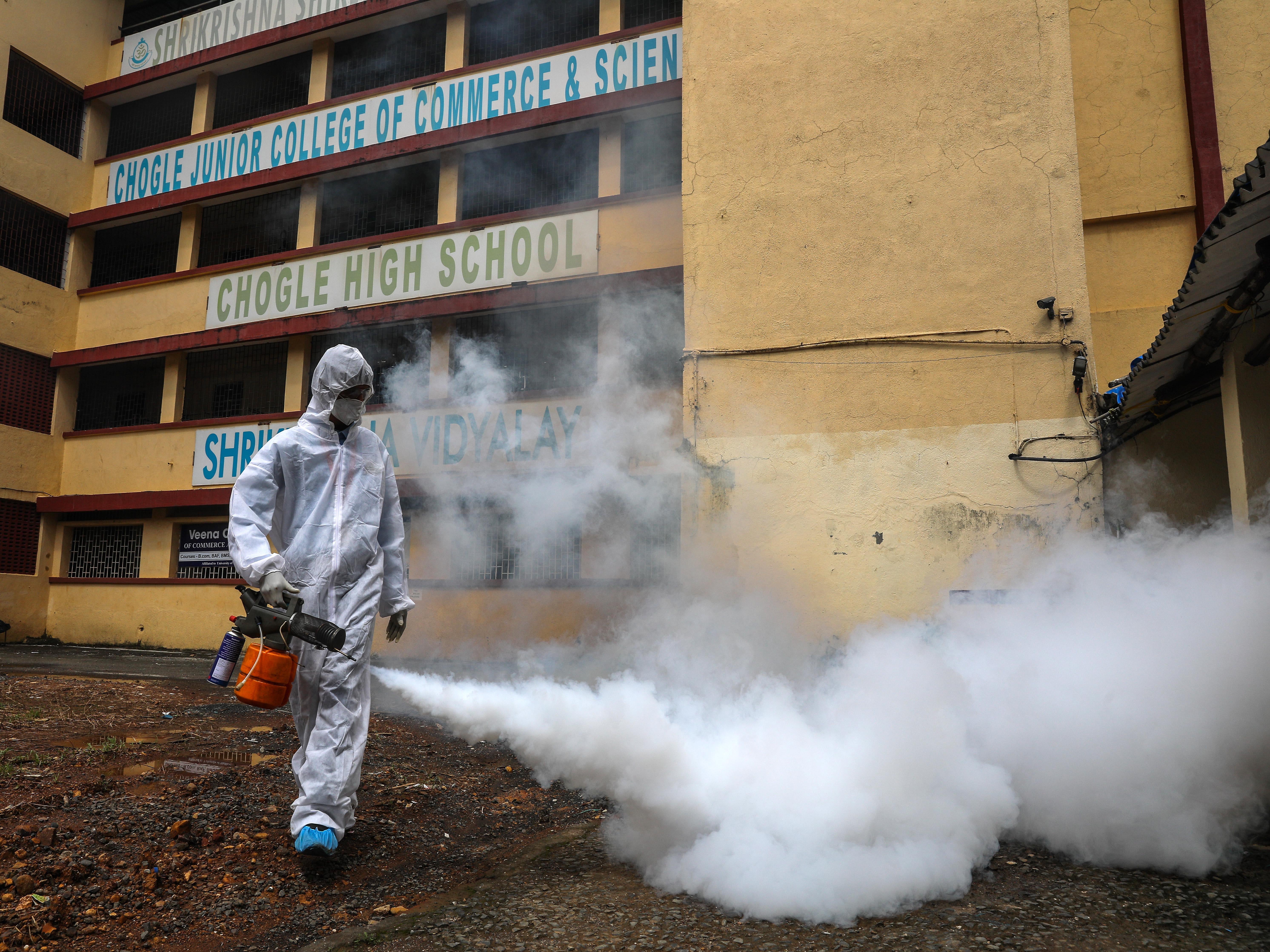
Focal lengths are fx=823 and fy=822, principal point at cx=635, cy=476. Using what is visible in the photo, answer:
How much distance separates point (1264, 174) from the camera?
3043 mm

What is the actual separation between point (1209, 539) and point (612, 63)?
8429mm

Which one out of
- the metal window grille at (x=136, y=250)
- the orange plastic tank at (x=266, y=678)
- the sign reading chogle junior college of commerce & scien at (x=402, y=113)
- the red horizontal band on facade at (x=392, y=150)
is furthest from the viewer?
the metal window grille at (x=136, y=250)

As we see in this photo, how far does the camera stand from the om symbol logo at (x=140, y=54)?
1283 centimetres

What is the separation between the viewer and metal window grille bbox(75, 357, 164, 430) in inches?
489

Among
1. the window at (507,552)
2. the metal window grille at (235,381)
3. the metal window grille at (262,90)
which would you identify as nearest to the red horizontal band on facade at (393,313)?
the metal window grille at (235,381)

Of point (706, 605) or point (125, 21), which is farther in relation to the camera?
point (125, 21)

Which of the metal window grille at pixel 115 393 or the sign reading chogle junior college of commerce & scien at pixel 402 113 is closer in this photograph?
the sign reading chogle junior college of commerce & scien at pixel 402 113

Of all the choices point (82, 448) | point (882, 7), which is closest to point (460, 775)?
point (882, 7)

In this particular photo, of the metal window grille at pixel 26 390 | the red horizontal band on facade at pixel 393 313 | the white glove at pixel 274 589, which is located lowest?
the white glove at pixel 274 589

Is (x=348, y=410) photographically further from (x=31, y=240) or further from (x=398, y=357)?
(x=31, y=240)

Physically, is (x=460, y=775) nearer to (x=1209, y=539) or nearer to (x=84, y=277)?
(x=1209, y=539)

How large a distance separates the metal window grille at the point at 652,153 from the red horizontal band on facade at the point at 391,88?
1022 millimetres

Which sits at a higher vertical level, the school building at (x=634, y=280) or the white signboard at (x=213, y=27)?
the white signboard at (x=213, y=27)

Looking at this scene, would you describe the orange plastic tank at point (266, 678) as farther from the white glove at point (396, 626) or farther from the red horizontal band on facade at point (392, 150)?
the red horizontal band on facade at point (392, 150)
